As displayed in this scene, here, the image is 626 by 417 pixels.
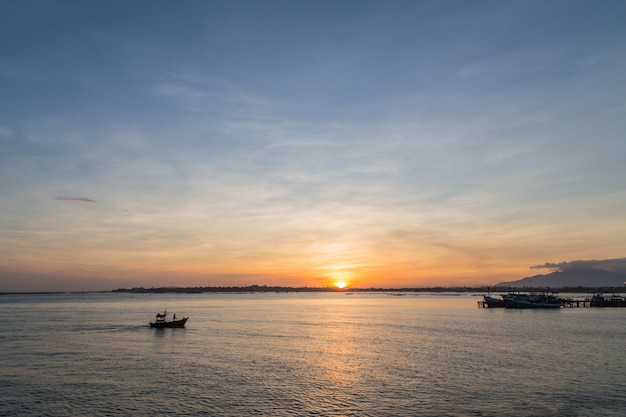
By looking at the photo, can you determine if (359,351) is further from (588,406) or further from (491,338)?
→ (588,406)

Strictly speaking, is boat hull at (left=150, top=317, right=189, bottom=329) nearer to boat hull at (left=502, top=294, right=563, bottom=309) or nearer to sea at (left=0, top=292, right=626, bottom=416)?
sea at (left=0, top=292, right=626, bottom=416)

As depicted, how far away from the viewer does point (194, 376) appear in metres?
47.4

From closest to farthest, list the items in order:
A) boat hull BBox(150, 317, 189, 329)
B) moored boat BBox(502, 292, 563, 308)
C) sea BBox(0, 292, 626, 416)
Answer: sea BBox(0, 292, 626, 416), boat hull BBox(150, 317, 189, 329), moored boat BBox(502, 292, 563, 308)

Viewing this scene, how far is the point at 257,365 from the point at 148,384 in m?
14.1

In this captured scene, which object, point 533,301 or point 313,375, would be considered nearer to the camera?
point 313,375

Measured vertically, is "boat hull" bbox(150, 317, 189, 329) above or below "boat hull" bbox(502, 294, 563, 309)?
below

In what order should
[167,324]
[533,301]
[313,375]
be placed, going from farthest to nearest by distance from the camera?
1. [533,301]
2. [167,324]
3. [313,375]

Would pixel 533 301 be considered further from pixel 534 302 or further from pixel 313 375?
pixel 313 375

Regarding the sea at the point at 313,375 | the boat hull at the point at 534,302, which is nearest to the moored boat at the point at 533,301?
the boat hull at the point at 534,302

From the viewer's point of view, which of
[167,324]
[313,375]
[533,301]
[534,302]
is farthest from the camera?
[533,301]

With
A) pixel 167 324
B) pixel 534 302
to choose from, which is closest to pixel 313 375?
pixel 167 324

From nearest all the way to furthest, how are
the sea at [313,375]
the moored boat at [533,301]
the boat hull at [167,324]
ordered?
the sea at [313,375] < the boat hull at [167,324] < the moored boat at [533,301]

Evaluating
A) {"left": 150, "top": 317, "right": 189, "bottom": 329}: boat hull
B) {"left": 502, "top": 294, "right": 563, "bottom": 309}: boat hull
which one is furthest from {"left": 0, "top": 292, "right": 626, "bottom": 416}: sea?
{"left": 502, "top": 294, "right": 563, "bottom": 309}: boat hull

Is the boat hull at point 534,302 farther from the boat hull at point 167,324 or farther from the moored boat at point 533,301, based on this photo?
the boat hull at point 167,324
